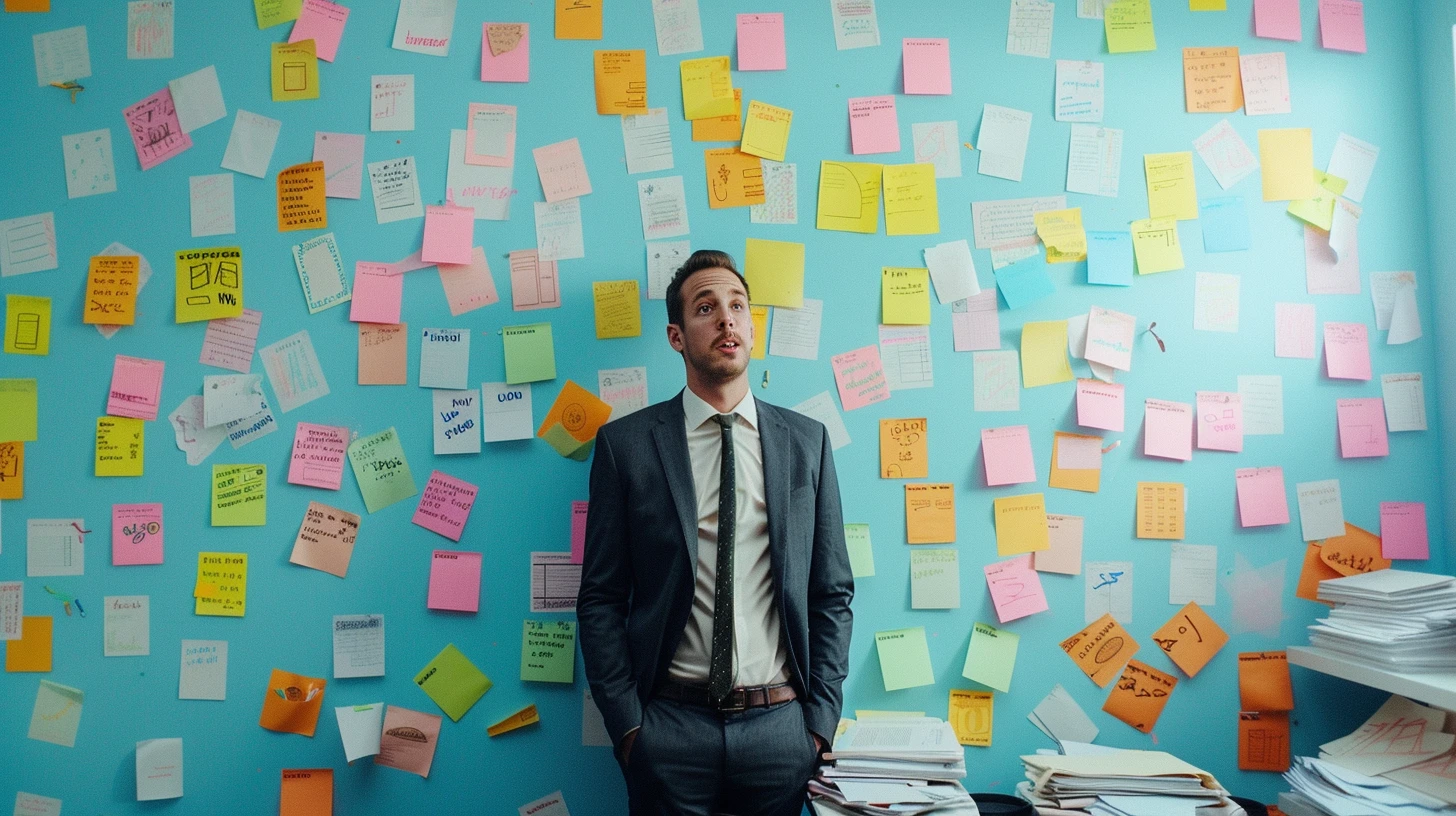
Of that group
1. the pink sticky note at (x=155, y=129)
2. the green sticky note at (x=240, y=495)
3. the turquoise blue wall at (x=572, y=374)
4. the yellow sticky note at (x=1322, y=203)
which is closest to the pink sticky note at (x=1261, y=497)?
the turquoise blue wall at (x=572, y=374)

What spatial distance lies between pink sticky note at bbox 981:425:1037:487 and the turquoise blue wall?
3 cm

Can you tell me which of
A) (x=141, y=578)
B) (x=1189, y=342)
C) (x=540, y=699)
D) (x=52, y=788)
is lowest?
(x=52, y=788)

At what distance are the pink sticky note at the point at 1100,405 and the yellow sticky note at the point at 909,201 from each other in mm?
581

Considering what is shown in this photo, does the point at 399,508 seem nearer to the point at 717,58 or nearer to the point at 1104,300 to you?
the point at 717,58

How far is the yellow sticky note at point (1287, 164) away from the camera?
244 centimetres

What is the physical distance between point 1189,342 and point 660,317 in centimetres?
142

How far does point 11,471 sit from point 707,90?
2055mm

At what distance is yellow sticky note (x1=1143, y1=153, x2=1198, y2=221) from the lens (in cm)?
243

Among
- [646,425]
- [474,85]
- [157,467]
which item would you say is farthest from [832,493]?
[157,467]

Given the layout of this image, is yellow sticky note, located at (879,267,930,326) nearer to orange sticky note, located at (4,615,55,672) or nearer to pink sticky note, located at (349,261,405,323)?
pink sticky note, located at (349,261,405,323)

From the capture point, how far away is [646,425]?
2078 millimetres

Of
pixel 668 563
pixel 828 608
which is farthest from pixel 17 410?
pixel 828 608

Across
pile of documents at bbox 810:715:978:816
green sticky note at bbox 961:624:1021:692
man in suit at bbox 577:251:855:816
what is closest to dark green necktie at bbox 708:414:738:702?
man in suit at bbox 577:251:855:816

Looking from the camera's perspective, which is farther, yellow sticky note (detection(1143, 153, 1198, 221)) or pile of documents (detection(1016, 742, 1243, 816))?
yellow sticky note (detection(1143, 153, 1198, 221))
